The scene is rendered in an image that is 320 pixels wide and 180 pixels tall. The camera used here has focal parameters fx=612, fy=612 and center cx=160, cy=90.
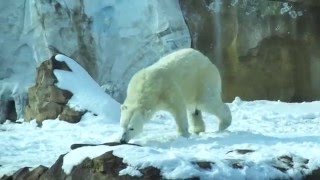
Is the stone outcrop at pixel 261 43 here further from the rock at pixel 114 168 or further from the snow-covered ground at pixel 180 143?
the rock at pixel 114 168

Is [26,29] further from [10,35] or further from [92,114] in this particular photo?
[92,114]

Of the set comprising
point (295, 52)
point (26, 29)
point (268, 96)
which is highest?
point (26, 29)

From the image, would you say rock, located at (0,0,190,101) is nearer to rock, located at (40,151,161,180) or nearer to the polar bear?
the polar bear

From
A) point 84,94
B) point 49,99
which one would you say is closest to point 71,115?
point 84,94

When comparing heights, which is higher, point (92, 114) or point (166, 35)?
point (166, 35)

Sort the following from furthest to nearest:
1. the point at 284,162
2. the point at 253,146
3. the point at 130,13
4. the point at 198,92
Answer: the point at 130,13
the point at 198,92
the point at 253,146
the point at 284,162

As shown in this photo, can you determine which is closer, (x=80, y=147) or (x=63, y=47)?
(x=80, y=147)

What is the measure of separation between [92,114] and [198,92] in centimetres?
230

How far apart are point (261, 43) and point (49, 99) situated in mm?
7564

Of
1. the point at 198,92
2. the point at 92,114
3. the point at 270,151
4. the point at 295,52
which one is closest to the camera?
the point at 270,151

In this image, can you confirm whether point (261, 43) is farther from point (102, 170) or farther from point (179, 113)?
point (102, 170)

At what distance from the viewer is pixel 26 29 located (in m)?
17.7

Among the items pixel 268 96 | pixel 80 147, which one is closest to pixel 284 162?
pixel 80 147

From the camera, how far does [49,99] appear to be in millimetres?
10656
